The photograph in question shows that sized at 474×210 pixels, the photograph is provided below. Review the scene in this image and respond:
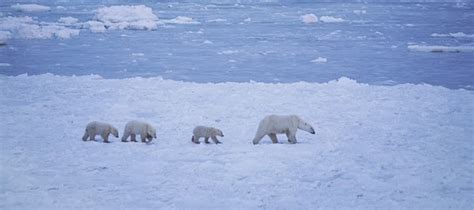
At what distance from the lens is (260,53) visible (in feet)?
58.4

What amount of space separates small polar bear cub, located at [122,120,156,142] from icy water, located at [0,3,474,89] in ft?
21.9

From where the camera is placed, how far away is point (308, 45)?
1962 cm

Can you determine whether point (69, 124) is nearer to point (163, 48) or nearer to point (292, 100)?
point (292, 100)

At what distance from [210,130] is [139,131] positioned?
756mm

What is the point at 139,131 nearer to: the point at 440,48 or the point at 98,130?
the point at 98,130

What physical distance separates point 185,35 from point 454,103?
14759mm

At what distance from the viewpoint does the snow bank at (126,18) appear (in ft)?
83.2

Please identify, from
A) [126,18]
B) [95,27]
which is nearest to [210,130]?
[95,27]

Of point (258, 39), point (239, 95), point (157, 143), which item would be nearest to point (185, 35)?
point (258, 39)

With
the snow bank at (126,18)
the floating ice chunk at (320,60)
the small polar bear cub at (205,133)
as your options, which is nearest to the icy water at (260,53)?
the floating ice chunk at (320,60)

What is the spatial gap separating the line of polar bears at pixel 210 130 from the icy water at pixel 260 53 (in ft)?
21.8

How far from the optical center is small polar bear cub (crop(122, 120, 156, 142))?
6.55 m

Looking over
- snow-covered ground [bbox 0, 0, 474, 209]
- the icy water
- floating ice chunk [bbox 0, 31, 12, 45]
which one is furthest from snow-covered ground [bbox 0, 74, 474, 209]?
floating ice chunk [bbox 0, 31, 12, 45]

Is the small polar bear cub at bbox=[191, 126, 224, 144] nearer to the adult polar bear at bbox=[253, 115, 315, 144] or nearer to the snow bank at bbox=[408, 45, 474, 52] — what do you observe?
the adult polar bear at bbox=[253, 115, 315, 144]
